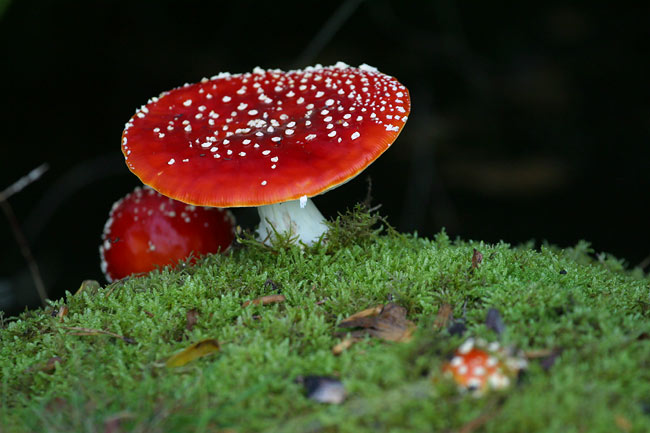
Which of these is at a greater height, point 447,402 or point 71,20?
point 71,20

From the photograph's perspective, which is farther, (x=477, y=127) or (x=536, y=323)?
(x=477, y=127)

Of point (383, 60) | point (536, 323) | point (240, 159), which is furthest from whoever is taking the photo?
point (383, 60)

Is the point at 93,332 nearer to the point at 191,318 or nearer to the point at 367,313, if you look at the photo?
the point at 191,318

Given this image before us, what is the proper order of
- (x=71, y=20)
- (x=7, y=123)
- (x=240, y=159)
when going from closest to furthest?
(x=240, y=159) → (x=71, y=20) → (x=7, y=123)

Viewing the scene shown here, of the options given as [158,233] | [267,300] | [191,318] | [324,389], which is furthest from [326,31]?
[324,389]

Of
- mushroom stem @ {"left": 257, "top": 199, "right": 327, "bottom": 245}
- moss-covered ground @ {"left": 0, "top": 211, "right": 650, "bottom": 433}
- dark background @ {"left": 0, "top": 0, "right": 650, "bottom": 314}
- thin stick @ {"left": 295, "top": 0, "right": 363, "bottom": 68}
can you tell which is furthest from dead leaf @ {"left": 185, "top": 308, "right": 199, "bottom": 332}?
dark background @ {"left": 0, "top": 0, "right": 650, "bottom": 314}

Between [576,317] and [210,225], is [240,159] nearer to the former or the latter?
[210,225]

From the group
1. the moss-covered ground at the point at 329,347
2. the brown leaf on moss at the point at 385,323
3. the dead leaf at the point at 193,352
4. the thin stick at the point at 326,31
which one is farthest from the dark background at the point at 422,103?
the dead leaf at the point at 193,352

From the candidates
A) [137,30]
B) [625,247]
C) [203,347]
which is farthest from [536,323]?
[137,30]
